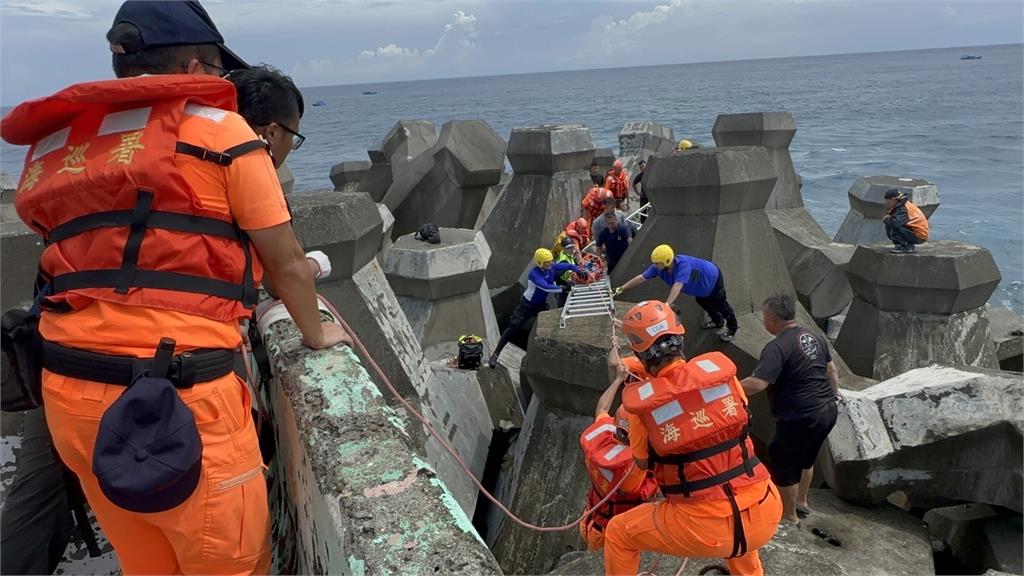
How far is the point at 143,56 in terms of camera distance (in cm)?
168

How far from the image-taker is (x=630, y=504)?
3.38 metres

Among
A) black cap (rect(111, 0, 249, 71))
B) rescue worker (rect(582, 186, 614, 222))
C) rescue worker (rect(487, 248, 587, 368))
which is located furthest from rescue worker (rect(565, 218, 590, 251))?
black cap (rect(111, 0, 249, 71))

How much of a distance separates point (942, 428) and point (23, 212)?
462 centimetres

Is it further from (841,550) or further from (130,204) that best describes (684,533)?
(130,204)

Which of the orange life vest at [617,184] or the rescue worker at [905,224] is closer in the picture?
the rescue worker at [905,224]

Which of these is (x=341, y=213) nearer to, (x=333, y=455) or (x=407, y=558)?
(x=333, y=455)

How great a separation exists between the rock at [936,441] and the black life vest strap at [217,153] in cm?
386

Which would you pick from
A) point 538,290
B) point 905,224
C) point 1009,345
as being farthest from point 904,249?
point 538,290

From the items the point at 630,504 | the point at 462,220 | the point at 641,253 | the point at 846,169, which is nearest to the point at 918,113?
the point at 846,169

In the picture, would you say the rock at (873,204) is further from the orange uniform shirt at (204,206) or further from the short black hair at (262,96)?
the orange uniform shirt at (204,206)

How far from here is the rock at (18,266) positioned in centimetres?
296

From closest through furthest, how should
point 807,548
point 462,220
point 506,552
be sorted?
point 807,548
point 506,552
point 462,220

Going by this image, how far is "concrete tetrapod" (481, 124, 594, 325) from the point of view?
10.0m

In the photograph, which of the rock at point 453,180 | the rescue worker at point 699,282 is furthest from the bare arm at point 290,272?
the rock at point 453,180
